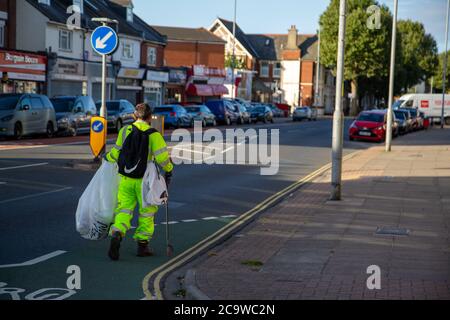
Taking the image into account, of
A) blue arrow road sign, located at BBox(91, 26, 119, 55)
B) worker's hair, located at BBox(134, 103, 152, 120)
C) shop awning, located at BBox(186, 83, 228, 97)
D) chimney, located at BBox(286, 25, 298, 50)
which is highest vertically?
chimney, located at BBox(286, 25, 298, 50)

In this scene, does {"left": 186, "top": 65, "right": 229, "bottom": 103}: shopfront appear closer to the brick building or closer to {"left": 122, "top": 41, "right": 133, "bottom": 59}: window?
the brick building

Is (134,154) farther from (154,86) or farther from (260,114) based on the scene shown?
(154,86)

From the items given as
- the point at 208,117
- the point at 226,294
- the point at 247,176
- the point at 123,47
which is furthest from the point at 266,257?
the point at 123,47

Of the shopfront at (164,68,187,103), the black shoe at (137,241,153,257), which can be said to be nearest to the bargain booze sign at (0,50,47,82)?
the shopfront at (164,68,187,103)

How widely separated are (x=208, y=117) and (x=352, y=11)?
40.8 metres

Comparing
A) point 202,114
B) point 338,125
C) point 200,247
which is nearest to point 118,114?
point 202,114

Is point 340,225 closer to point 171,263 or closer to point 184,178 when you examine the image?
point 171,263

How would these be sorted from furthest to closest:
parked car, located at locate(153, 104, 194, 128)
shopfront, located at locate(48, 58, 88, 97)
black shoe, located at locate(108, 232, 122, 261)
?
1. shopfront, located at locate(48, 58, 88, 97)
2. parked car, located at locate(153, 104, 194, 128)
3. black shoe, located at locate(108, 232, 122, 261)

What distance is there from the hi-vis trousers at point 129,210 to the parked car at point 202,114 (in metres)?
35.9

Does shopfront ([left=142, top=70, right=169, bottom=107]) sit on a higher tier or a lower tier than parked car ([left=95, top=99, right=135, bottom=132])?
higher

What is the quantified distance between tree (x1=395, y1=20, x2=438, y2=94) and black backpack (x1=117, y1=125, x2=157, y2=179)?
87.9 m

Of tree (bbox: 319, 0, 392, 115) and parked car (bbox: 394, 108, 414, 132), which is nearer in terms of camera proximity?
parked car (bbox: 394, 108, 414, 132)

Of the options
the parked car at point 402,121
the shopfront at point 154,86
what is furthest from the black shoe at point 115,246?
the shopfront at point 154,86

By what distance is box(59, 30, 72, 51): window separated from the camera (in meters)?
45.5
